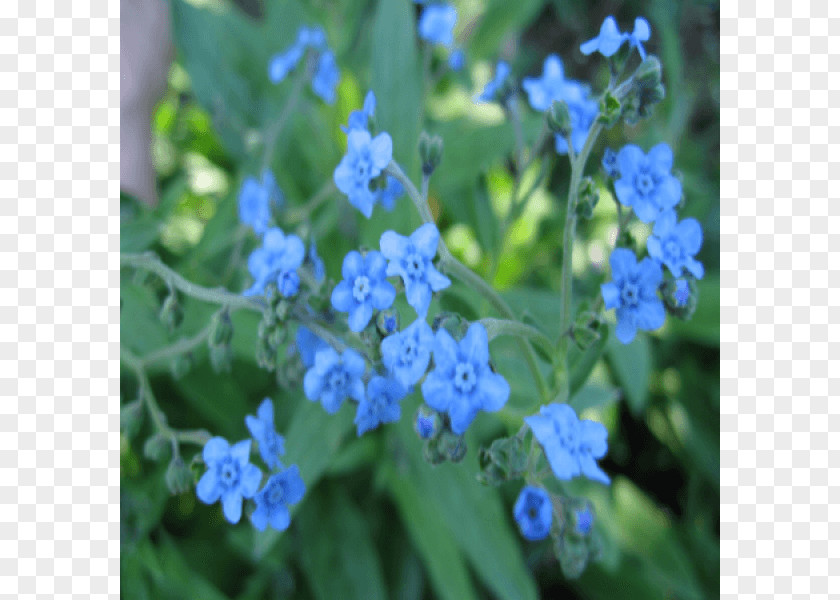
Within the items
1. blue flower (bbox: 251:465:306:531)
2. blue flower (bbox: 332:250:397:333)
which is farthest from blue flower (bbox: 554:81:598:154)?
blue flower (bbox: 251:465:306:531)

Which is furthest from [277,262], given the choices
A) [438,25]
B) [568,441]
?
[438,25]

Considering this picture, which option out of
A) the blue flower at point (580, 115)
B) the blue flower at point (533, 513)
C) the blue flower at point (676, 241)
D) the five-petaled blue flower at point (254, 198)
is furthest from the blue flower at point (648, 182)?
the five-petaled blue flower at point (254, 198)

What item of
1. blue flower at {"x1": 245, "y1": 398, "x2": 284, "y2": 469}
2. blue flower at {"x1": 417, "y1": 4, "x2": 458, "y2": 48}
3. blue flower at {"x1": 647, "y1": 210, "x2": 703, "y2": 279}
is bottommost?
blue flower at {"x1": 245, "y1": 398, "x2": 284, "y2": 469}

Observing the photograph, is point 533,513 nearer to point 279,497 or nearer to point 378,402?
point 378,402

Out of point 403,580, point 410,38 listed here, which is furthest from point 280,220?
point 403,580

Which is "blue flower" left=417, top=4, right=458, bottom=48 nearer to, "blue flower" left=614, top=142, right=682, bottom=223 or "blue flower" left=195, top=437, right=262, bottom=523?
"blue flower" left=614, top=142, right=682, bottom=223

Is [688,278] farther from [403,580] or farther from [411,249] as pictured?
[403,580]
